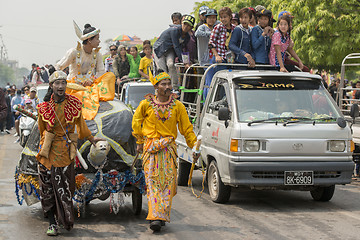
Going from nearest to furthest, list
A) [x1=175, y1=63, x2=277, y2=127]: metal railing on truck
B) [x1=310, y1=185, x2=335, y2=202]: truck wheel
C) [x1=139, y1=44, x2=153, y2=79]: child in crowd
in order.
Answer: [x1=310, y1=185, x2=335, y2=202]: truck wheel < [x1=175, y1=63, x2=277, y2=127]: metal railing on truck < [x1=139, y1=44, x2=153, y2=79]: child in crowd

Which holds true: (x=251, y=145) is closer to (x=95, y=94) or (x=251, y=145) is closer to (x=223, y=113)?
(x=223, y=113)

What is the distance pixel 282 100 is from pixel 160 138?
2.83 metres

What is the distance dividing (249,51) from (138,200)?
4375mm

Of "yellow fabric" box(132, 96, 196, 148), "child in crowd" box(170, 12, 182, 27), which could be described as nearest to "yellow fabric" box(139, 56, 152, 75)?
"child in crowd" box(170, 12, 182, 27)

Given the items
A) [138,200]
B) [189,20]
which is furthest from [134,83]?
[138,200]

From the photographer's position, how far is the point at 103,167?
887 cm

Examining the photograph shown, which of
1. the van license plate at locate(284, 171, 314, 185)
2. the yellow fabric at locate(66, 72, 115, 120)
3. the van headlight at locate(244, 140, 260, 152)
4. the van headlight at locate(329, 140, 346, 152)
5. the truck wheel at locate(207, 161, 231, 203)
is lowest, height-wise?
the truck wheel at locate(207, 161, 231, 203)

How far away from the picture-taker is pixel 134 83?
19297 mm

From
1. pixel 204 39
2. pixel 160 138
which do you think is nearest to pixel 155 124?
pixel 160 138

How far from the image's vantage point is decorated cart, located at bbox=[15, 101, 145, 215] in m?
8.72

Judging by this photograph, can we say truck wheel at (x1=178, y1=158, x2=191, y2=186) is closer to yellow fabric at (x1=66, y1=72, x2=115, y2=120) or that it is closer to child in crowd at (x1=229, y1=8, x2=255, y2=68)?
child in crowd at (x1=229, y1=8, x2=255, y2=68)

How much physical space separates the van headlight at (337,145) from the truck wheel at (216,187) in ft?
5.46

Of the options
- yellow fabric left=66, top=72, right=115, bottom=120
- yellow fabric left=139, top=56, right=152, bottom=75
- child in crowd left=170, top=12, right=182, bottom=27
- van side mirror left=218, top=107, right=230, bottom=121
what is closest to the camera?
yellow fabric left=66, top=72, right=115, bottom=120

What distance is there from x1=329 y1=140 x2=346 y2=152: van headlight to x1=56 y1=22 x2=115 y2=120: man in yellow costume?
3.35 metres
